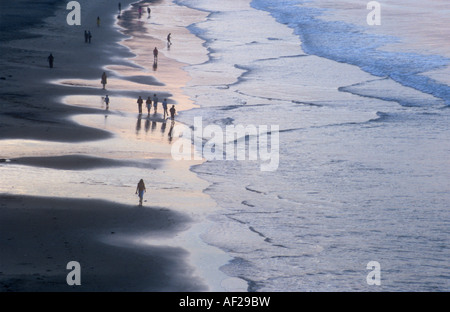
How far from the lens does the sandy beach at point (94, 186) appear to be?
1555cm

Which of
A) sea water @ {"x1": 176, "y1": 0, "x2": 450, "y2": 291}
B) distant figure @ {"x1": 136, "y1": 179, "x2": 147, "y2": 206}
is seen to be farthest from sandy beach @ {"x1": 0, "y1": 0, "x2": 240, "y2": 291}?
sea water @ {"x1": 176, "y1": 0, "x2": 450, "y2": 291}

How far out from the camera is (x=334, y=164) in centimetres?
2466

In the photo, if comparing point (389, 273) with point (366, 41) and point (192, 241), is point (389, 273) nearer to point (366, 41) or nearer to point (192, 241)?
point (192, 241)

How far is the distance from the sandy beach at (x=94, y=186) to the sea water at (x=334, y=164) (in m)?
0.99

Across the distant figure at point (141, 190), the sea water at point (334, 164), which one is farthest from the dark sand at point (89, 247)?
the sea water at point (334, 164)

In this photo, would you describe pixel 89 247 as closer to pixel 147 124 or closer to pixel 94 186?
pixel 94 186

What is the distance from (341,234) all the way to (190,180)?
555cm

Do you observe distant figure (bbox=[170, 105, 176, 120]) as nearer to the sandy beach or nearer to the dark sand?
the sandy beach

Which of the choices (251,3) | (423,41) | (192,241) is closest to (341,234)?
(192,241)

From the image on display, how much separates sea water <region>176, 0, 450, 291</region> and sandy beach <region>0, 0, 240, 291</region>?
0.99 meters

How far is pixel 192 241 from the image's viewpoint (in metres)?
17.8

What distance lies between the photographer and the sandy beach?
1555 cm

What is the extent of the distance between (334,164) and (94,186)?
7.91m

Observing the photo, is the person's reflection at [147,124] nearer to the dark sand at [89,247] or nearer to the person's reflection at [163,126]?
the person's reflection at [163,126]
